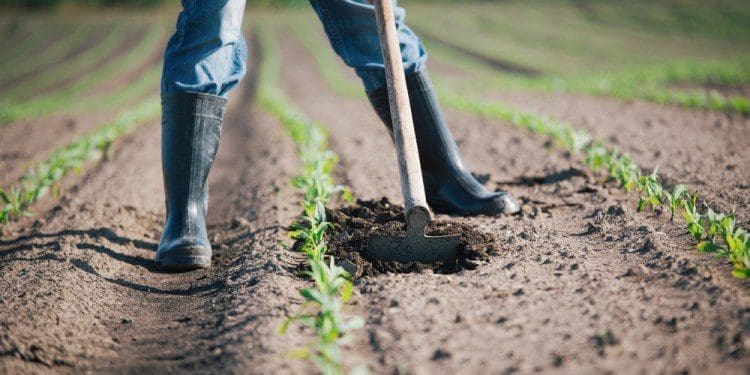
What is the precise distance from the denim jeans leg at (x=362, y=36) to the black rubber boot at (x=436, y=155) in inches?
2.9

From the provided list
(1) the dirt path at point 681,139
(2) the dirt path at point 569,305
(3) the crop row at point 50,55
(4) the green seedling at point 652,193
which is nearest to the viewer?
(2) the dirt path at point 569,305

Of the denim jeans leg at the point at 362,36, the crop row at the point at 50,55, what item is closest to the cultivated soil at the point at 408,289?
the denim jeans leg at the point at 362,36

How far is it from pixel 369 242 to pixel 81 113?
933cm

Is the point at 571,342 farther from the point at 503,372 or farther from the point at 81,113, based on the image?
the point at 81,113

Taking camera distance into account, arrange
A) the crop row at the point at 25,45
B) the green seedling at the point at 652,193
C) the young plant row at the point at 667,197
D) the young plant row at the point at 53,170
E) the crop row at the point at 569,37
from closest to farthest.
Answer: the young plant row at the point at 667,197
the green seedling at the point at 652,193
the young plant row at the point at 53,170
the crop row at the point at 569,37
the crop row at the point at 25,45

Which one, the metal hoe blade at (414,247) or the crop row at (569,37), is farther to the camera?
the crop row at (569,37)

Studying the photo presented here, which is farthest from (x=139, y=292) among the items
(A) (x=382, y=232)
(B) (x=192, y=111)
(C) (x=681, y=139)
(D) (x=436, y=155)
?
(C) (x=681, y=139)

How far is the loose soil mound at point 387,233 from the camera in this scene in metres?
2.26

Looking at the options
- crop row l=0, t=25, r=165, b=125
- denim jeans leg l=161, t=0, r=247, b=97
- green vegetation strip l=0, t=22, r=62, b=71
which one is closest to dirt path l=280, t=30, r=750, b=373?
denim jeans leg l=161, t=0, r=247, b=97

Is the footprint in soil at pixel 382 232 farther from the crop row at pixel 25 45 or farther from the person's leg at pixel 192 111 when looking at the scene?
the crop row at pixel 25 45

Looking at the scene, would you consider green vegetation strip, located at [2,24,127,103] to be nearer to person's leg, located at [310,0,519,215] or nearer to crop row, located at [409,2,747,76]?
crop row, located at [409,2,747,76]

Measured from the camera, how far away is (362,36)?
2.82 m

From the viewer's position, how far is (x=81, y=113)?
1038 centimetres

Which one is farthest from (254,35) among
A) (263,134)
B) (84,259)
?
(84,259)
